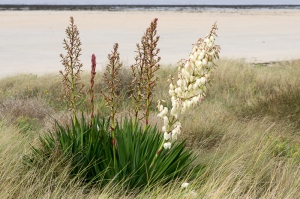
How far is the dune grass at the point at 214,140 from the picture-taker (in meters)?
4.00

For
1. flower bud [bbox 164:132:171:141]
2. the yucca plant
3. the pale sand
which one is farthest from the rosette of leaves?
the pale sand

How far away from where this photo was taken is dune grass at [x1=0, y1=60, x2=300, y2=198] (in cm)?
400

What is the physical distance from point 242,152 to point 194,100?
139 cm

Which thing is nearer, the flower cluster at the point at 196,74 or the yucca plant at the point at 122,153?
the flower cluster at the point at 196,74

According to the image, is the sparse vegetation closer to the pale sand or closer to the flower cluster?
the flower cluster

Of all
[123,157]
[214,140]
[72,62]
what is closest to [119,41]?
[214,140]

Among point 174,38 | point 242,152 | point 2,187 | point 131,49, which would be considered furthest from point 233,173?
point 174,38

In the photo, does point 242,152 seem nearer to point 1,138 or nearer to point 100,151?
point 100,151


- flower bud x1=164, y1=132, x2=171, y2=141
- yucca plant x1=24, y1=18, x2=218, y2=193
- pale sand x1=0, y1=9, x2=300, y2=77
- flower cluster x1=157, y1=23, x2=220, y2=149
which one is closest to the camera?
flower cluster x1=157, y1=23, x2=220, y2=149

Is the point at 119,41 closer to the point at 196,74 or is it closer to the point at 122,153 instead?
the point at 122,153

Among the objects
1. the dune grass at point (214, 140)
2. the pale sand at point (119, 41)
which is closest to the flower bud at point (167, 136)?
the dune grass at point (214, 140)

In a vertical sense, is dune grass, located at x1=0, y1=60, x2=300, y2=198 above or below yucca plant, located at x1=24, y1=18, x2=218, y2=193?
below

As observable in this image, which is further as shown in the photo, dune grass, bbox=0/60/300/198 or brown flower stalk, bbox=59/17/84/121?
brown flower stalk, bbox=59/17/84/121

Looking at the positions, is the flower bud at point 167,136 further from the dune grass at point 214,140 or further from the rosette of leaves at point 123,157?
the dune grass at point 214,140
